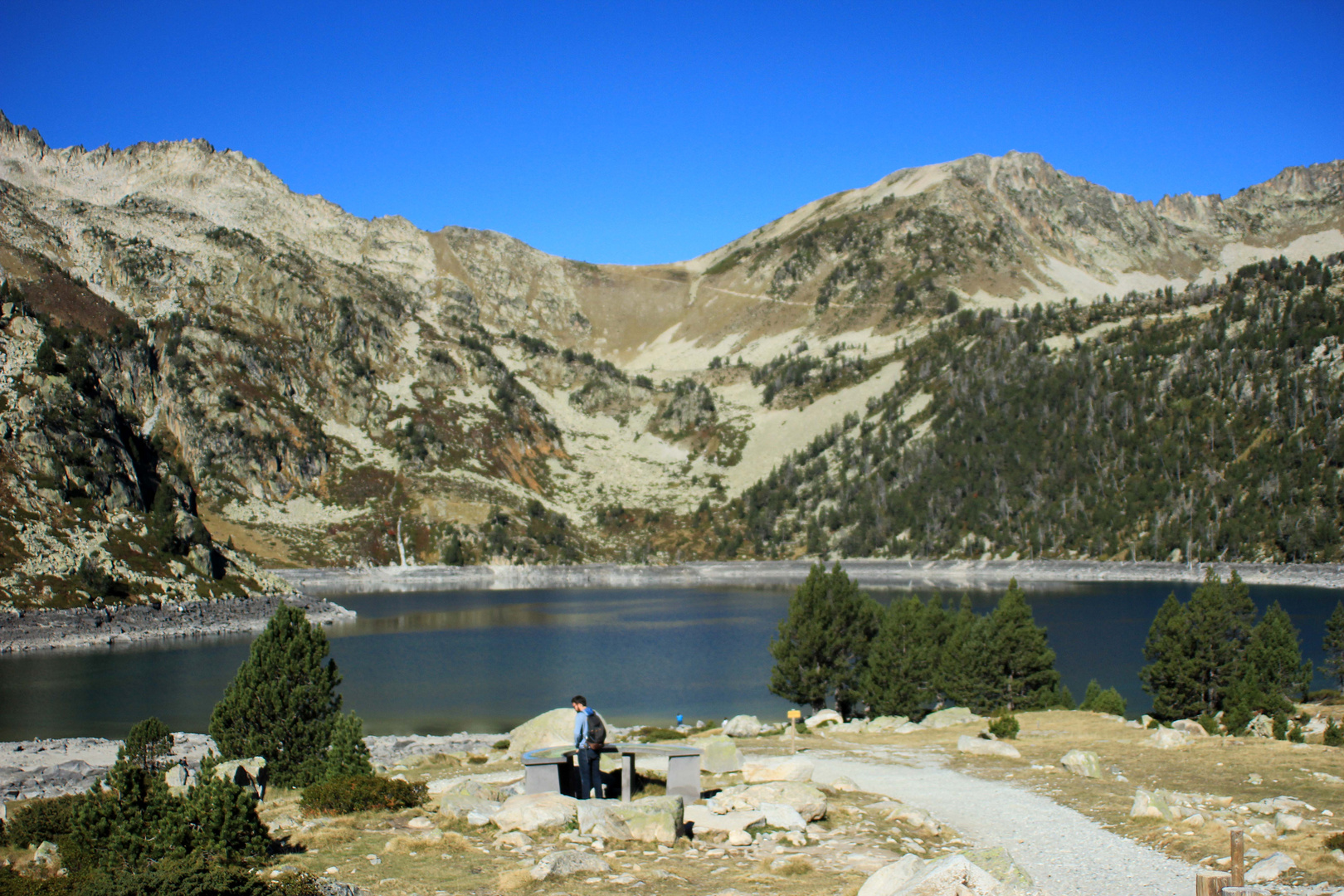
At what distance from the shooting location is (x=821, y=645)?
142 ft

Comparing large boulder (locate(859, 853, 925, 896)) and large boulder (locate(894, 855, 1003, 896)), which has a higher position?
large boulder (locate(894, 855, 1003, 896))

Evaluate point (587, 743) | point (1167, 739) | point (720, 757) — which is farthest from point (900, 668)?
point (587, 743)

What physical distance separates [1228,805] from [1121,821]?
2.51 meters

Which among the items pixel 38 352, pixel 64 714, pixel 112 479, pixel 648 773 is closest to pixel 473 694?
pixel 64 714

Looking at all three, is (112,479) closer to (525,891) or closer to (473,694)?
(473,694)

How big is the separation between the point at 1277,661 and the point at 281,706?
39692 millimetres

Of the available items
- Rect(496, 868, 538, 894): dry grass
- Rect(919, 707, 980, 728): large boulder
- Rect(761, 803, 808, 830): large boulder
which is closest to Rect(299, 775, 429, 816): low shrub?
Rect(496, 868, 538, 894): dry grass

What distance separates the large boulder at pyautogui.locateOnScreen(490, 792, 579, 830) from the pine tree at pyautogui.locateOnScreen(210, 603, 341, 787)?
31.4 feet

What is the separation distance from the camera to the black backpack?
17812 millimetres

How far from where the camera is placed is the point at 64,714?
46.2m

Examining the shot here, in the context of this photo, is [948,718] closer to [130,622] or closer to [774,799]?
[774,799]

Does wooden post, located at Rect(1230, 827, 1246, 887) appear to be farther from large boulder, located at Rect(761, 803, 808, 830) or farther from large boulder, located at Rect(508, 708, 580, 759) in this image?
large boulder, located at Rect(508, 708, 580, 759)

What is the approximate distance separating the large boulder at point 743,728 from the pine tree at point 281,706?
13760mm

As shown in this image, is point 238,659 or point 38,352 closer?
point 238,659
